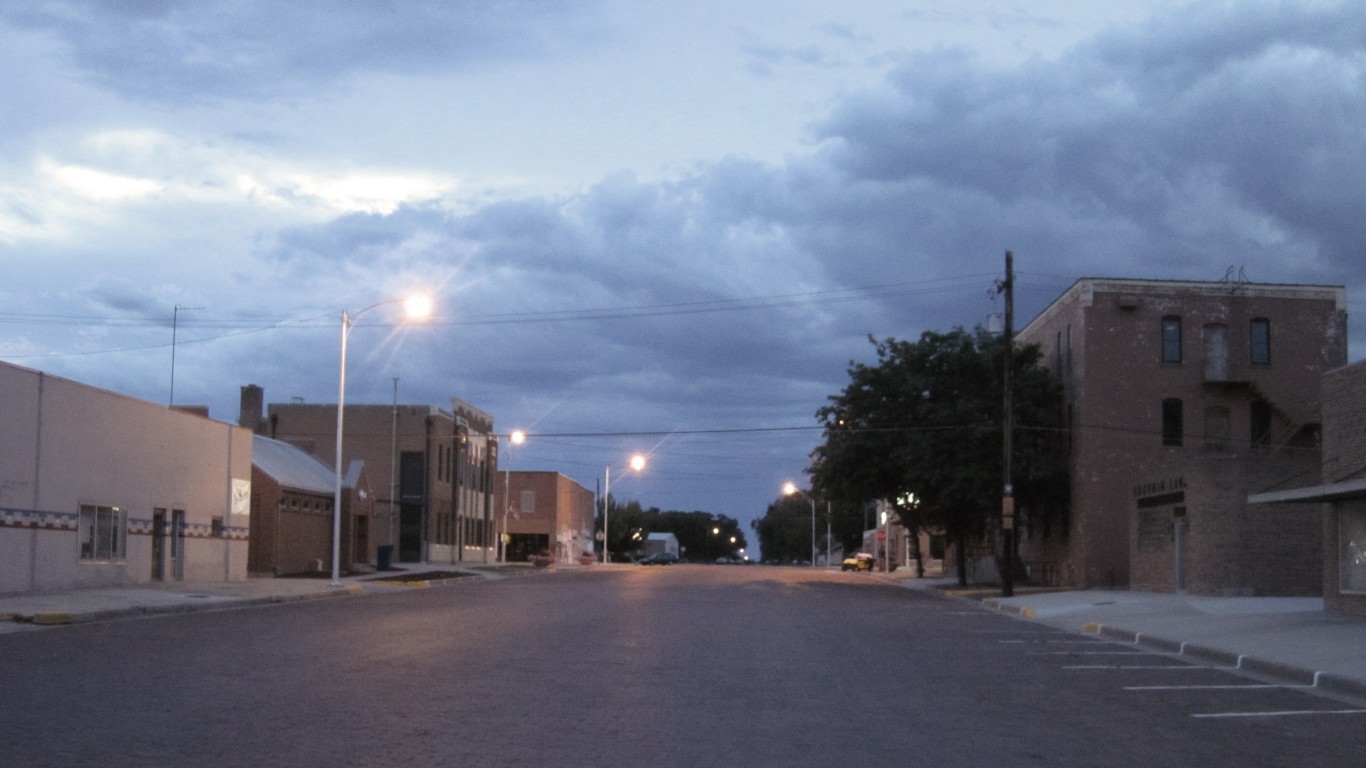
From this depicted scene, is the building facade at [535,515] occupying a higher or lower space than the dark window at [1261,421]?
lower

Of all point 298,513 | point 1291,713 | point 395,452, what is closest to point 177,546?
point 298,513

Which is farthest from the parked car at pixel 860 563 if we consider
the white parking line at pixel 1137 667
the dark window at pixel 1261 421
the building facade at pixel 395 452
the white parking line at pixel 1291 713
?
the white parking line at pixel 1291 713

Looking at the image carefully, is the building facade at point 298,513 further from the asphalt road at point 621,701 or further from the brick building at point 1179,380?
the brick building at point 1179,380

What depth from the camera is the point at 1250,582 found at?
113 ft

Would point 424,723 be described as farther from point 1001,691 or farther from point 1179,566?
point 1179,566

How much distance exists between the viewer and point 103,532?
35875 millimetres

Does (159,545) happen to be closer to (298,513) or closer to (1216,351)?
(298,513)

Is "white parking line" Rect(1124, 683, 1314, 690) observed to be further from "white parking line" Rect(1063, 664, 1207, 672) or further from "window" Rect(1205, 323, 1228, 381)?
"window" Rect(1205, 323, 1228, 381)

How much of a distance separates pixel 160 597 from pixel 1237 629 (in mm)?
23116

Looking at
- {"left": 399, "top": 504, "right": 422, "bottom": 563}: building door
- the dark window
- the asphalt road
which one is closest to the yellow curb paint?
the asphalt road

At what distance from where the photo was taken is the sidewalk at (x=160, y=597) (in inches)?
984

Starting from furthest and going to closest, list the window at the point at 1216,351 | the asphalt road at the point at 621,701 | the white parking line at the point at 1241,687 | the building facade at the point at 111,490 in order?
the window at the point at 1216,351
the building facade at the point at 111,490
the white parking line at the point at 1241,687
the asphalt road at the point at 621,701

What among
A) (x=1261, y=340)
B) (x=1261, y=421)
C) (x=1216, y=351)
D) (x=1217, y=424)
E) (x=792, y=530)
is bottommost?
(x=792, y=530)

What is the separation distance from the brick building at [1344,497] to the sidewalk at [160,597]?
74.0 feet
